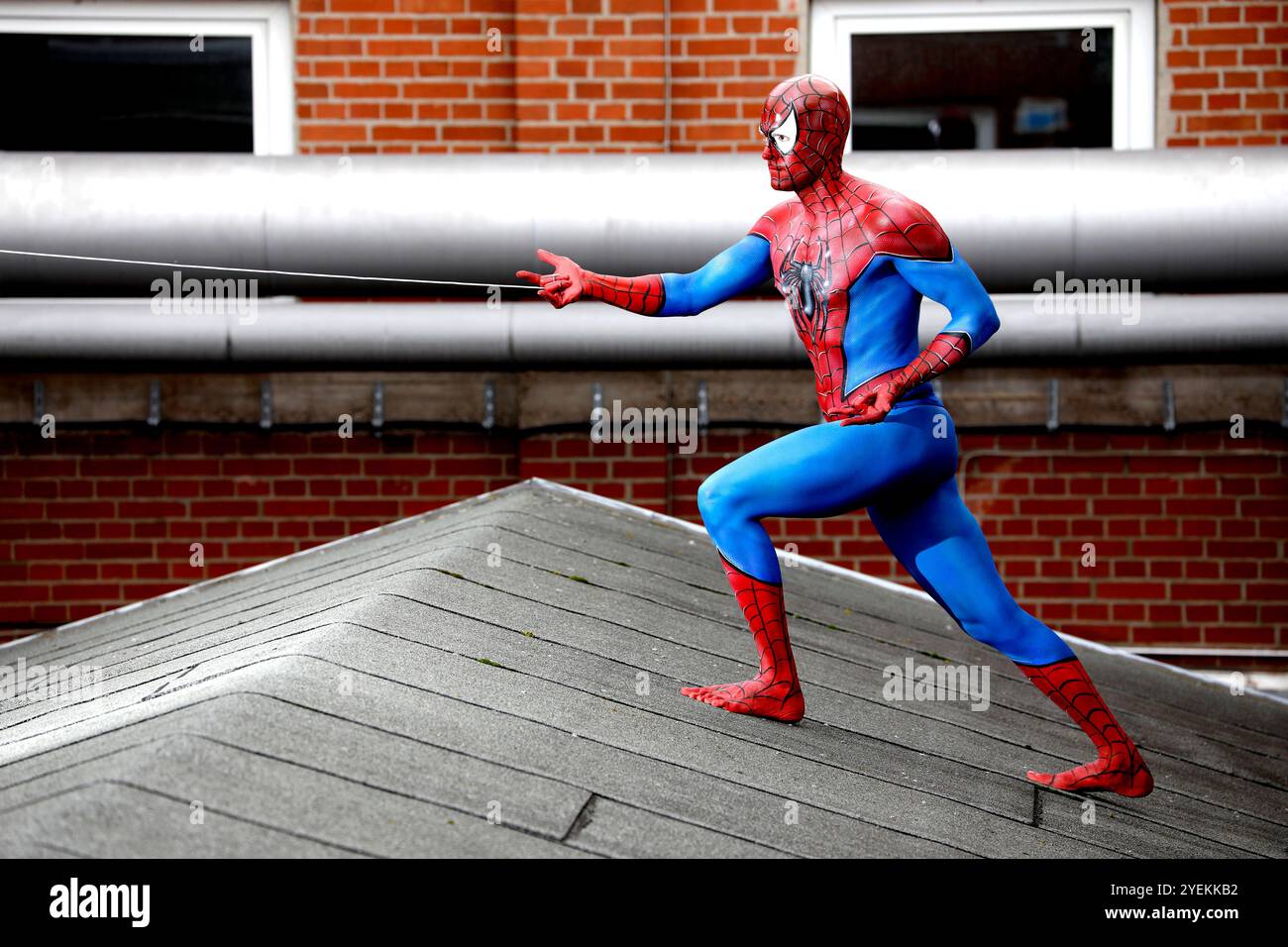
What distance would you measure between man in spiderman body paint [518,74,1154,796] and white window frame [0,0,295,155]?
113 inches

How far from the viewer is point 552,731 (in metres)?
2.53

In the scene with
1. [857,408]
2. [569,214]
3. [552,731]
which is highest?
[569,214]

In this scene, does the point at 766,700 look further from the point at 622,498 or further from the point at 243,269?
the point at 622,498

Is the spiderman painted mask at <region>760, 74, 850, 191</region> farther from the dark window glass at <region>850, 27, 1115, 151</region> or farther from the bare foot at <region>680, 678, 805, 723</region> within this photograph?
the dark window glass at <region>850, 27, 1115, 151</region>

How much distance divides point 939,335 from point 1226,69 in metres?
3.20

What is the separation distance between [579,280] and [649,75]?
99.1 inches

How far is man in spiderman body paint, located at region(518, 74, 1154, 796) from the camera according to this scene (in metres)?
2.62

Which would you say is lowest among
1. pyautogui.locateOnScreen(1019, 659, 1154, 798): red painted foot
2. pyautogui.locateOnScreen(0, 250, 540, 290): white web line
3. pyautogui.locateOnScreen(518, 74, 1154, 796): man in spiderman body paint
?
pyautogui.locateOnScreen(1019, 659, 1154, 798): red painted foot

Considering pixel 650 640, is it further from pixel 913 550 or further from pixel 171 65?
pixel 171 65

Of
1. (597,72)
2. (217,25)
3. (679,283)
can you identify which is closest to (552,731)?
A: (679,283)

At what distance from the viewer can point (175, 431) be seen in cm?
520

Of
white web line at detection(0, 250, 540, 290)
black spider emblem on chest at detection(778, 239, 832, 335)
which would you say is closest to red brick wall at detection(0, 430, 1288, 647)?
white web line at detection(0, 250, 540, 290)

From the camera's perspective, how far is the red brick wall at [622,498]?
5160mm
